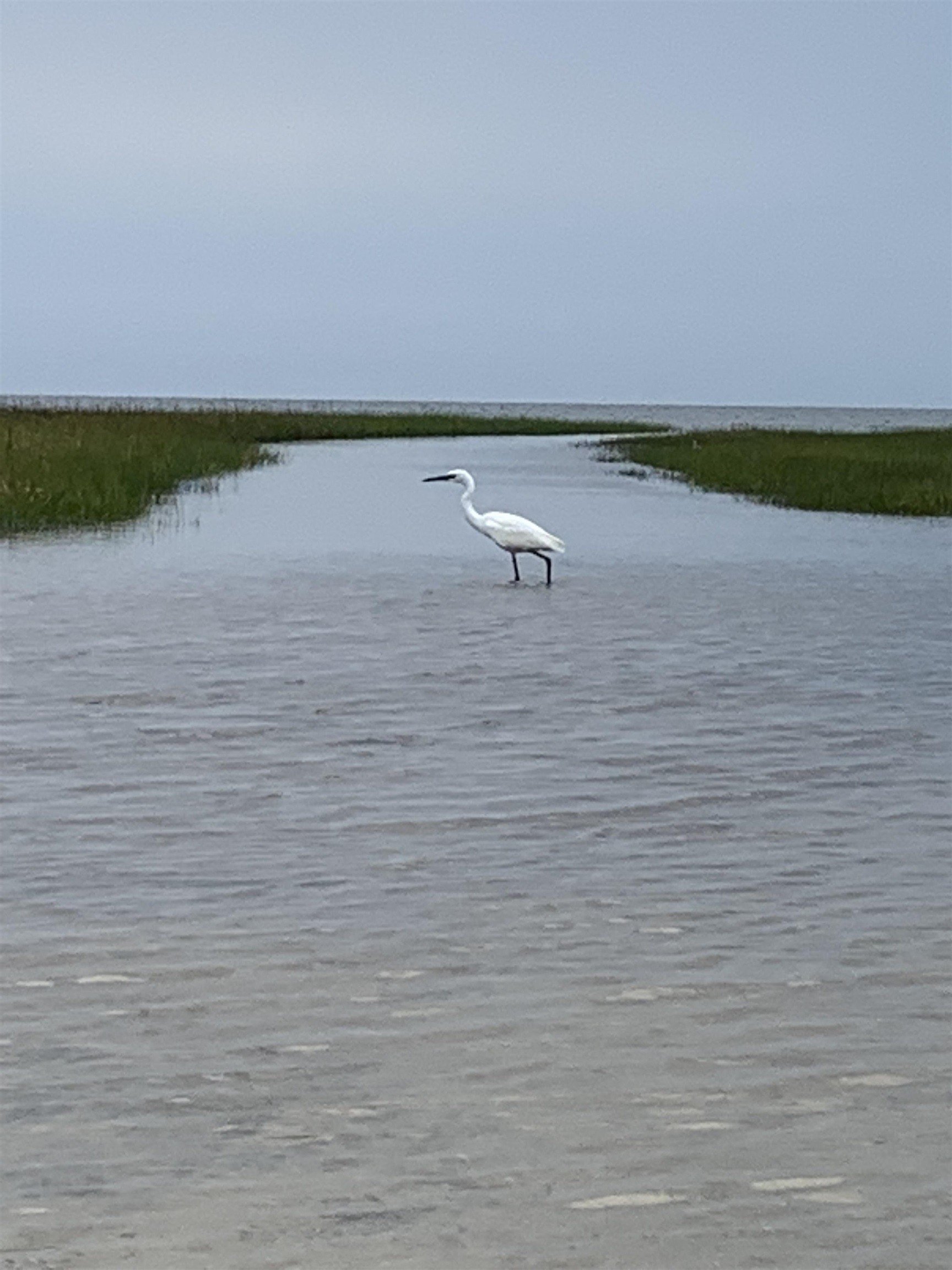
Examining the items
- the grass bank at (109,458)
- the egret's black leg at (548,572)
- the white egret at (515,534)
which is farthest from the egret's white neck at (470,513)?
the grass bank at (109,458)

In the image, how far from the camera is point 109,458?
1142 inches

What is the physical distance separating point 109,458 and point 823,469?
42.2 feet

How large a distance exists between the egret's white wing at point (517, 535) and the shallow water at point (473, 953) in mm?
5024

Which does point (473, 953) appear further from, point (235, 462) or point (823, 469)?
point (235, 462)

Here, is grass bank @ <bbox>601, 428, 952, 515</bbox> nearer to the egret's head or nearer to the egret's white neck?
the egret's head

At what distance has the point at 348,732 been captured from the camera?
10.4 m

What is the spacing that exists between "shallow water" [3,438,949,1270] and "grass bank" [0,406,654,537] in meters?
9.81

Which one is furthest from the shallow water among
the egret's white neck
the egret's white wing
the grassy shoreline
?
the grassy shoreline

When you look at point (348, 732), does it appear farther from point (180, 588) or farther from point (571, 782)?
point (180, 588)

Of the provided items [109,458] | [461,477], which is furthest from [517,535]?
[109,458]

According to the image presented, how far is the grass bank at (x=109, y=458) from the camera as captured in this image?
24219mm

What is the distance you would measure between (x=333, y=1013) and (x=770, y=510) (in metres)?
26.8

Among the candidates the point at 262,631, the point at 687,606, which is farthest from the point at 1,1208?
the point at 687,606

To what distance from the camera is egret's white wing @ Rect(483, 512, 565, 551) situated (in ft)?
64.7
